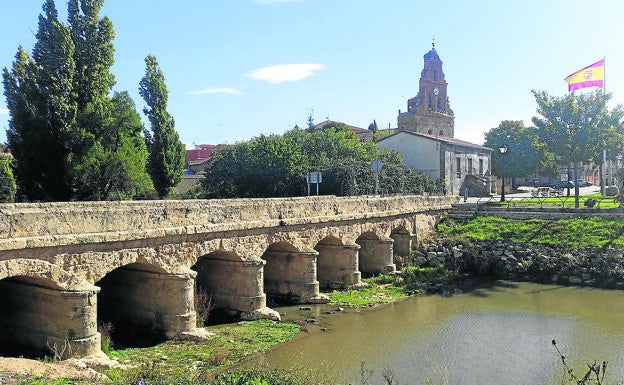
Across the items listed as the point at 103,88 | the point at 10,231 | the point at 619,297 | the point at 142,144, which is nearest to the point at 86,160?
the point at 103,88

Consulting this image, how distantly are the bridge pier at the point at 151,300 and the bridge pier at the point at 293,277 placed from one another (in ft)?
17.3

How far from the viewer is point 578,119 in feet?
98.2

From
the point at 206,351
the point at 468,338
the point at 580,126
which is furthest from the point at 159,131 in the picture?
the point at 580,126

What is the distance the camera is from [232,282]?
17.2m

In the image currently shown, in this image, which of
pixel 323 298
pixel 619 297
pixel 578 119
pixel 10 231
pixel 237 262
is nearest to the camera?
pixel 10 231

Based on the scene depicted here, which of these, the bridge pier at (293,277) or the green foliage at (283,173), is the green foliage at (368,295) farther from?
the green foliage at (283,173)

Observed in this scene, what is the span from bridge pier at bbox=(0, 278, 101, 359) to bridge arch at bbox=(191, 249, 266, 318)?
4829 millimetres

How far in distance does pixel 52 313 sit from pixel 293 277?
8.89 metres

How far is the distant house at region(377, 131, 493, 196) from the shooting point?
133 ft

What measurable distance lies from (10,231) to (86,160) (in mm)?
9763

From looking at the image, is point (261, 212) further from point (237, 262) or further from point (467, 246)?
point (467, 246)

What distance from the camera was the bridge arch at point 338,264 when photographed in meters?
21.7

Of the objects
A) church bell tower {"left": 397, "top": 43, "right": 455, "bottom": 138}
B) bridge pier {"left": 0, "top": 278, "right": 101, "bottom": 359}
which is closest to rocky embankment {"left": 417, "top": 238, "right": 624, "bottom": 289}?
bridge pier {"left": 0, "top": 278, "right": 101, "bottom": 359}

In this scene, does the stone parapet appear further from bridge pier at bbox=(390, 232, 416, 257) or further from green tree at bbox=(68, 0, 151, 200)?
green tree at bbox=(68, 0, 151, 200)
